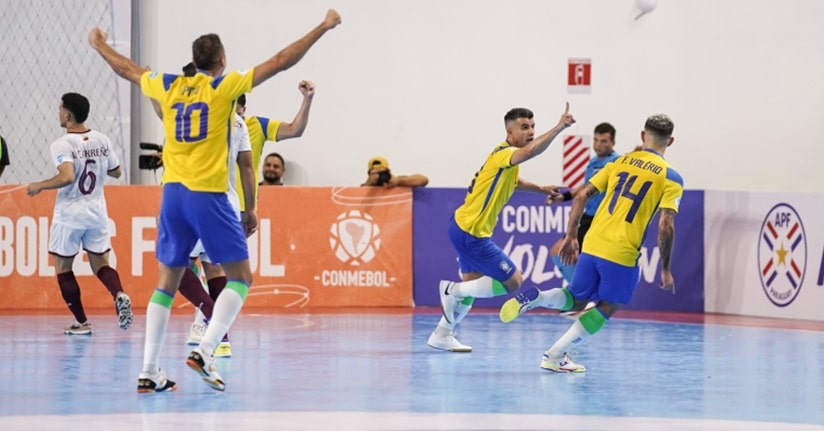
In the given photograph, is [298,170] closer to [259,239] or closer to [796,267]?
[259,239]

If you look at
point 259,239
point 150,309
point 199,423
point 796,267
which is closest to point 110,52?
point 150,309

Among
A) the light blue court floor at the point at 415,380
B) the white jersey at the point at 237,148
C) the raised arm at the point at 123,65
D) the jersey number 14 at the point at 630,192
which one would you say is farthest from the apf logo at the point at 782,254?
the raised arm at the point at 123,65

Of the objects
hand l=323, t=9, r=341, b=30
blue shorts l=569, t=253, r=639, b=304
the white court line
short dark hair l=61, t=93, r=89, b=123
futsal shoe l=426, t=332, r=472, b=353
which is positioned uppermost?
hand l=323, t=9, r=341, b=30

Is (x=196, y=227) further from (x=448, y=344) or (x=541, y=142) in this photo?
(x=448, y=344)

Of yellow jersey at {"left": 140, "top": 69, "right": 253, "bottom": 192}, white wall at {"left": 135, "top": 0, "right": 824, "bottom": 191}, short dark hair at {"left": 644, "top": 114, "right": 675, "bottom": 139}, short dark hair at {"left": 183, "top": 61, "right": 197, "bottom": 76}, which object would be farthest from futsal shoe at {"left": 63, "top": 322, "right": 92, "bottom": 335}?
white wall at {"left": 135, "top": 0, "right": 824, "bottom": 191}

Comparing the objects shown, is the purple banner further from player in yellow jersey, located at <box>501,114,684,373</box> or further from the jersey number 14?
the jersey number 14

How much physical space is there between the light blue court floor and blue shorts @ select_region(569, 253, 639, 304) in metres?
0.59

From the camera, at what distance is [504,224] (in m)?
15.7

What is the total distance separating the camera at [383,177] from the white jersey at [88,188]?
4.03 m

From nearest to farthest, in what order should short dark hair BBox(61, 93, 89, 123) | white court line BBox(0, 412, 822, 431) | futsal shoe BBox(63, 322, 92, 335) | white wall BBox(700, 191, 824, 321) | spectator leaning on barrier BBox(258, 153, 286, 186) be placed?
white court line BBox(0, 412, 822, 431)
short dark hair BBox(61, 93, 89, 123)
futsal shoe BBox(63, 322, 92, 335)
white wall BBox(700, 191, 824, 321)
spectator leaning on barrier BBox(258, 153, 286, 186)

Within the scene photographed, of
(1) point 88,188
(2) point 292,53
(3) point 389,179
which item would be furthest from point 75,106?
(3) point 389,179

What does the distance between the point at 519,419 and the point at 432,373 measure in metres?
2.15

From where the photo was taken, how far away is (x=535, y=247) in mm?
15594

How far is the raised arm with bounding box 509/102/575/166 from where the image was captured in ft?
31.7
